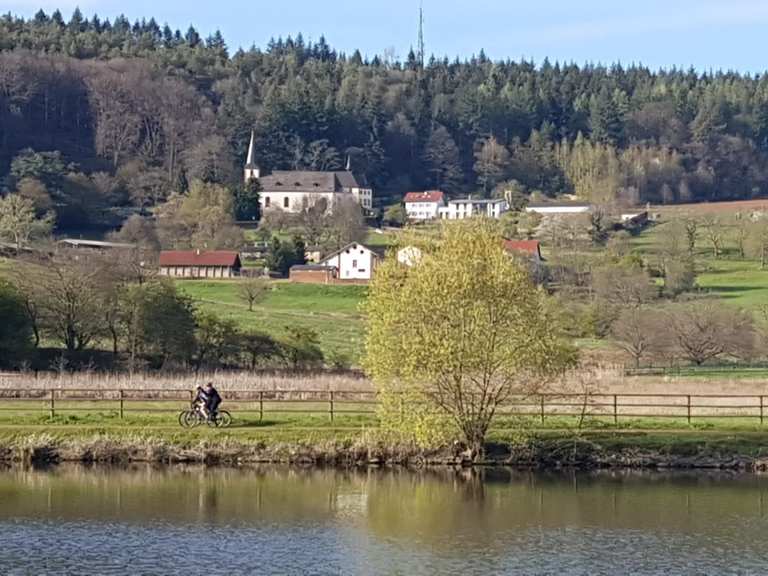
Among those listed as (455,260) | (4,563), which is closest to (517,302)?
(455,260)

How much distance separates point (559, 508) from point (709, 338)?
40665 mm

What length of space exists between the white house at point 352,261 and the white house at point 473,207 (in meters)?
56.9

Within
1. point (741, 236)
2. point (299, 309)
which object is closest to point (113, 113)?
point (741, 236)

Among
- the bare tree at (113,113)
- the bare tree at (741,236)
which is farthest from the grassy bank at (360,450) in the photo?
the bare tree at (113,113)

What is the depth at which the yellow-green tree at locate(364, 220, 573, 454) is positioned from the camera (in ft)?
116

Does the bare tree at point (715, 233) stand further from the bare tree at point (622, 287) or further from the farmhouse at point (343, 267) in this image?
the farmhouse at point (343, 267)

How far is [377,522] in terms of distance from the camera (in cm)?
2903

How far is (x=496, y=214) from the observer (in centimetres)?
16975

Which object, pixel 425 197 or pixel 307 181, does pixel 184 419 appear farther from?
pixel 425 197

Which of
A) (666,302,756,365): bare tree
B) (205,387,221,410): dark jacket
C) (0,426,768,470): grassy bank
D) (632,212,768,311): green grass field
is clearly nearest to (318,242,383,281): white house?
(632,212,768,311): green grass field

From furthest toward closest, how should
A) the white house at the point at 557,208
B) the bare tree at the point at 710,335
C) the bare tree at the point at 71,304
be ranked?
1. the white house at the point at 557,208
2. the bare tree at the point at 710,335
3. the bare tree at the point at 71,304

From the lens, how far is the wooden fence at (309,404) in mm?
40594

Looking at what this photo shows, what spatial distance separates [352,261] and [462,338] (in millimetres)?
78295

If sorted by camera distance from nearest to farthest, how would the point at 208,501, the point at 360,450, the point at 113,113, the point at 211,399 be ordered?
the point at 208,501
the point at 360,450
the point at 211,399
the point at 113,113
